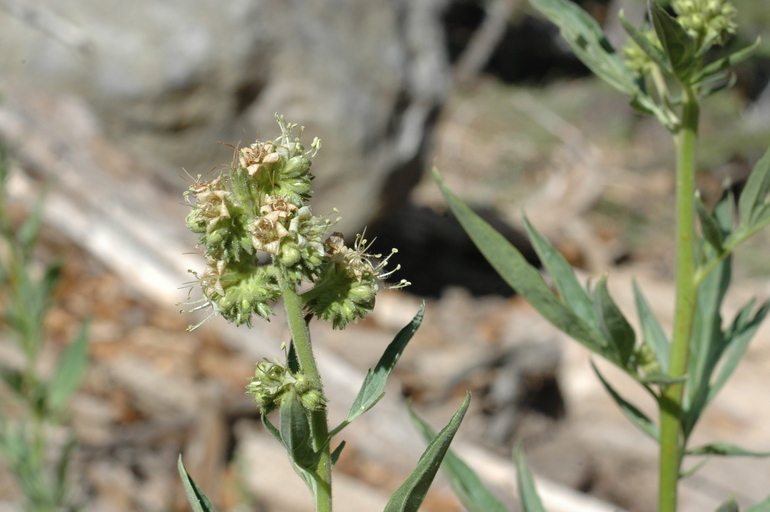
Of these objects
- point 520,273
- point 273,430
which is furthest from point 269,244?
point 520,273

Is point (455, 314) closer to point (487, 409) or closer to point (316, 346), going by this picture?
point (487, 409)

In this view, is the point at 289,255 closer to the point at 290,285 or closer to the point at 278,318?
the point at 290,285

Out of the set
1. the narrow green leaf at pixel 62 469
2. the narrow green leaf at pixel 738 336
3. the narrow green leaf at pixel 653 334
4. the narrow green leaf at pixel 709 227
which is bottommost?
the narrow green leaf at pixel 738 336

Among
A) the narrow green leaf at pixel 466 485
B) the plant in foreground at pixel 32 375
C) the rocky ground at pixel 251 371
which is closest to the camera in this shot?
the narrow green leaf at pixel 466 485

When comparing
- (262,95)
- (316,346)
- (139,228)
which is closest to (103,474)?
(316,346)

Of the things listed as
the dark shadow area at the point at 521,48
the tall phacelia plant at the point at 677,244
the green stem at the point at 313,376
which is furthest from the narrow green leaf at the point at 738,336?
the dark shadow area at the point at 521,48

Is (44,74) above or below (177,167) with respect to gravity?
above

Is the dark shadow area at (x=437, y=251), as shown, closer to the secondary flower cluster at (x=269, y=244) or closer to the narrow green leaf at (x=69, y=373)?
the narrow green leaf at (x=69, y=373)
